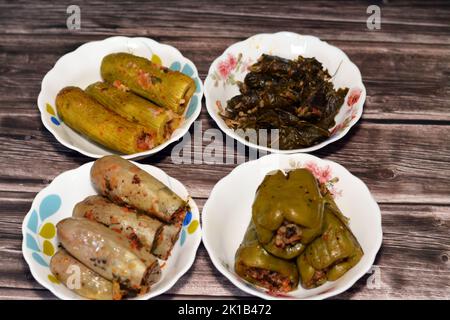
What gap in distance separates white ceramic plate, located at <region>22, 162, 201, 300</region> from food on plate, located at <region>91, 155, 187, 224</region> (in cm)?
11

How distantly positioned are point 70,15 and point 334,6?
257 cm

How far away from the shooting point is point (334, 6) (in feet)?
16.5

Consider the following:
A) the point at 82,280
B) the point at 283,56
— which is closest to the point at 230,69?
the point at 283,56

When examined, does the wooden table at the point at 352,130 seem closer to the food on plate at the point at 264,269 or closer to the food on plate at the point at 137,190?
the food on plate at the point at 264,269

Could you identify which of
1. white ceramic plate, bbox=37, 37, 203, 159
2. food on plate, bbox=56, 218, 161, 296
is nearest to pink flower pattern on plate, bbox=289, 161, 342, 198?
white ceramic plate, bbox=37, 37, 203, 159

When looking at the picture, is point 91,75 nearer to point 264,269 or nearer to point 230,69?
point 230,69

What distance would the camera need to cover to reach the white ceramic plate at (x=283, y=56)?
3.70 meters

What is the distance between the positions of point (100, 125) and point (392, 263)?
214 centimetres

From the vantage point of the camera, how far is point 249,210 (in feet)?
10.9

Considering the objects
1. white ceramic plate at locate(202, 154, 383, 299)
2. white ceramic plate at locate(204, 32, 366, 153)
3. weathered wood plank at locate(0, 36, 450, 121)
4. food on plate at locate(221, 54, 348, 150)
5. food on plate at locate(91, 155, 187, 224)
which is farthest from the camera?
weathered wood plank at locate(0, 36, 450, 121)

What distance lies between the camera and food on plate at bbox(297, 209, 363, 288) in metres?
2.79

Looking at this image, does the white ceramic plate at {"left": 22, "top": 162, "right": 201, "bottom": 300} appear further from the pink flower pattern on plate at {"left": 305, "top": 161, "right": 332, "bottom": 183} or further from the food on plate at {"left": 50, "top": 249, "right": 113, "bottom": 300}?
the pink flower pattern on plate at {"left": 305, "top": 161, "right": 332, "bottom": 183}

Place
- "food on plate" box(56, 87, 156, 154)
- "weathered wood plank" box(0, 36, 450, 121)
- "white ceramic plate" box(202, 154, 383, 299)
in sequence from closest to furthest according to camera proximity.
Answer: "white ceramic plate" box(202, 154, 383, 299) → "food on plate" box(56, 87, 156, 154) → "weathered wood plank" box(0, 36, 450, 121)

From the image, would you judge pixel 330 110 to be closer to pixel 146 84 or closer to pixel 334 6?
pixel 146 84
